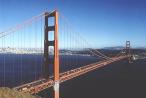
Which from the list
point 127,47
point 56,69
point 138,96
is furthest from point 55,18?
point 127,47

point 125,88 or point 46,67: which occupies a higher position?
point 46,67

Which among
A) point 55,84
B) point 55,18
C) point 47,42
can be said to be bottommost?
point 55,84

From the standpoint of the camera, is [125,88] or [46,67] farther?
[125,88]

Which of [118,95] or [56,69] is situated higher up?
[56,69]

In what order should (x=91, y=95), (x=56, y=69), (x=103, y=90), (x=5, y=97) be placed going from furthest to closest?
(x=103, y=90) → (x=91, y=95) → (x=56, y=69) → (x=5, y=97)

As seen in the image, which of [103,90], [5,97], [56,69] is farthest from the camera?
[103,90]

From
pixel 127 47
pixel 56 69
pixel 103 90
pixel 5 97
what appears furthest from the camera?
pixel 127 47

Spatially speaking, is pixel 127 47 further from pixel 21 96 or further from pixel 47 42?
pixel 21 96

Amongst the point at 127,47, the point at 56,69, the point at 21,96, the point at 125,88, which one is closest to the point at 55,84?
the point at 56,69

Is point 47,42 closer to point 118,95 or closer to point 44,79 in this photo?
point 44,79
